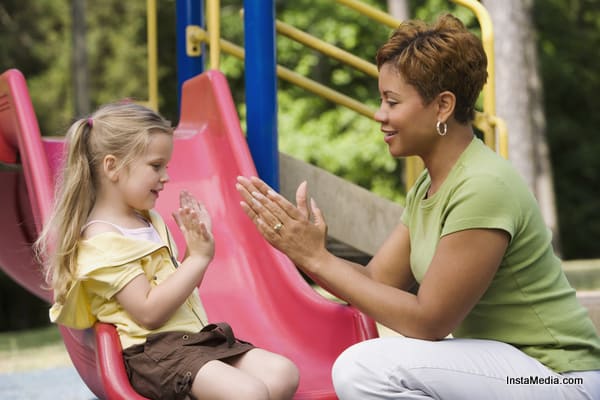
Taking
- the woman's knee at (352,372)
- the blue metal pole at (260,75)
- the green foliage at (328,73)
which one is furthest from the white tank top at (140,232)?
the green foliage at (328,73)

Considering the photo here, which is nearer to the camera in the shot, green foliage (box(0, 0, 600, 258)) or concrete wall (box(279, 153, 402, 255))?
concrete wall (box(279, 153, 402, 255))

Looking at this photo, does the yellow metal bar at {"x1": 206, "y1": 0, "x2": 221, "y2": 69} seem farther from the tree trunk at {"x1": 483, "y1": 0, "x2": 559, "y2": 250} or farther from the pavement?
the tree trunk at {"x1": 483, "y1": 0, "x2": 559, "y2": 250}

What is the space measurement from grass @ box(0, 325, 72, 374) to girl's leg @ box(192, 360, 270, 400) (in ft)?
11.9

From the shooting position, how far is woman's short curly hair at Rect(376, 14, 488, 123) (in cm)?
271

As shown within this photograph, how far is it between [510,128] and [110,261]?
8944mm

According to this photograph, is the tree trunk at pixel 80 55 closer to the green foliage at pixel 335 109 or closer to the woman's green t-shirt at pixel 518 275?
the green foliage at pixel 335 109

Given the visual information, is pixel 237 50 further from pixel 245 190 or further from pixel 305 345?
pixel 245 190

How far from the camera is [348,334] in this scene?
141 inches

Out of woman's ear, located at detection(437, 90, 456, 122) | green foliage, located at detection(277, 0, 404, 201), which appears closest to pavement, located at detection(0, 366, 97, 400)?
woman's ear, located at detection(437, 90, 456, 122)

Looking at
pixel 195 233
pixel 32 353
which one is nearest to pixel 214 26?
pixel 195 233

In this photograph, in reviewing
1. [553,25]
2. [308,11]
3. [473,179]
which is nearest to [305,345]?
[473,179]

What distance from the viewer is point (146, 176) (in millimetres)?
3043

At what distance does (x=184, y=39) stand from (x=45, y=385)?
2079 millimetres

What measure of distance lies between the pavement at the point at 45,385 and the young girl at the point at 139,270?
175 cm
